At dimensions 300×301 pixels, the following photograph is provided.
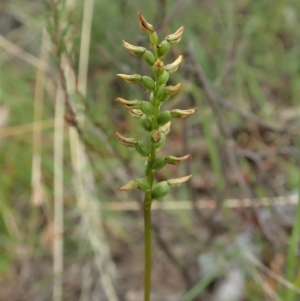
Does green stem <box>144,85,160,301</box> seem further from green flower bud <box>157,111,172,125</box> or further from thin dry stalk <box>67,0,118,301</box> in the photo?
thin dry stalk <box>67,0,118,301</box>

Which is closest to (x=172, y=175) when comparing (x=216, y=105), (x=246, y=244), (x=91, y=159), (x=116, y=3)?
(x=91, y=159)

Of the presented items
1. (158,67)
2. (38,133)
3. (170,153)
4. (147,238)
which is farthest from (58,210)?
(158,67)

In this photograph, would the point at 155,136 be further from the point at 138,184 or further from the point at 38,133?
the point at 38,133

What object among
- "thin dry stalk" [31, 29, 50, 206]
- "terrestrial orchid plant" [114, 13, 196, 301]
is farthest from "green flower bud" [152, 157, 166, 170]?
"thin dry stalk" [31, 29, 50, 206]

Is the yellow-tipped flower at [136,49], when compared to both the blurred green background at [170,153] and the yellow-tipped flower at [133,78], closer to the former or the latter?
the yellow-tipped flower at [133,78]

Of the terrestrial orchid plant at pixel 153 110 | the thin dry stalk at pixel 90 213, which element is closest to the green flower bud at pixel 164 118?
the terrestrial orchid plant at pixel 153 110
